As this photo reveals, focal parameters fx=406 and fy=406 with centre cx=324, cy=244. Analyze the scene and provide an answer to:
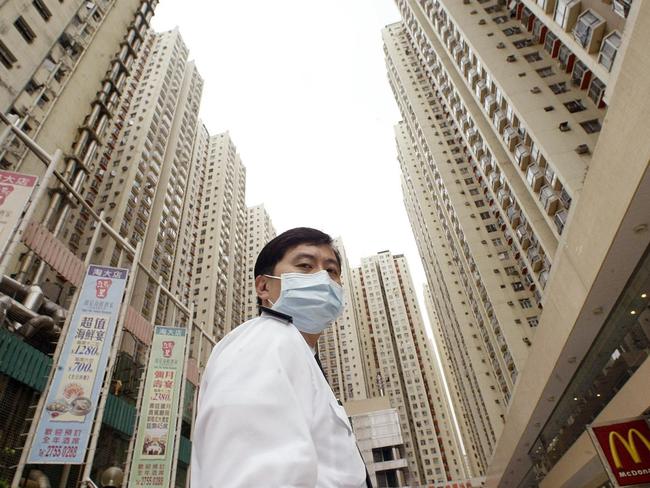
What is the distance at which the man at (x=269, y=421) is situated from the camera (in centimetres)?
92

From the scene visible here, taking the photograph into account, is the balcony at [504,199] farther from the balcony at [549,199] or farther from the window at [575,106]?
the window at [575,106]

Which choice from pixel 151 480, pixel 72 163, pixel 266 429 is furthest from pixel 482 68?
pixel 266 429

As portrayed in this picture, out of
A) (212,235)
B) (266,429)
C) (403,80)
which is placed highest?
(403,80)

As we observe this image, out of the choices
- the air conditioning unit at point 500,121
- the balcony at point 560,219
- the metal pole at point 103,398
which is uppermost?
the air conditioning unit at point 500,121

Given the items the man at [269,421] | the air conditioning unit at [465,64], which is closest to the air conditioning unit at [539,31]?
the air conditioning unit at [465,64]

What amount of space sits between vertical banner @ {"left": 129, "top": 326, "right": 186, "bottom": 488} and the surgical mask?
467 inches

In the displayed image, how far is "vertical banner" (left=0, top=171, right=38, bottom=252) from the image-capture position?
26.2ft

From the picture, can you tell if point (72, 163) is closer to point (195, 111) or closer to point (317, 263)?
point (317, 263)

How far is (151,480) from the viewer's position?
37.3ft

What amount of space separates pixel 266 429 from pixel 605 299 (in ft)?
34.9

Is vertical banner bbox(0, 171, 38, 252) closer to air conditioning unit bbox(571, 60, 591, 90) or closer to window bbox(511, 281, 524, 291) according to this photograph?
air conditioning unit bbox(571, 60, 591, 90)

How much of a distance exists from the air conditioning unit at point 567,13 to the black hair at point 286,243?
60.3ft

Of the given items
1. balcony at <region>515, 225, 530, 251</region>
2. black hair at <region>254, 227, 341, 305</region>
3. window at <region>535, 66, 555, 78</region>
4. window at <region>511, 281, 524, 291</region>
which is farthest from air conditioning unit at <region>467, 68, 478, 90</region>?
black hair at <region>254, 227, 341, 305</region>

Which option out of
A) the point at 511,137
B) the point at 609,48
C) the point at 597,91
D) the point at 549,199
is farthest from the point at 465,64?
the point at 609,48
